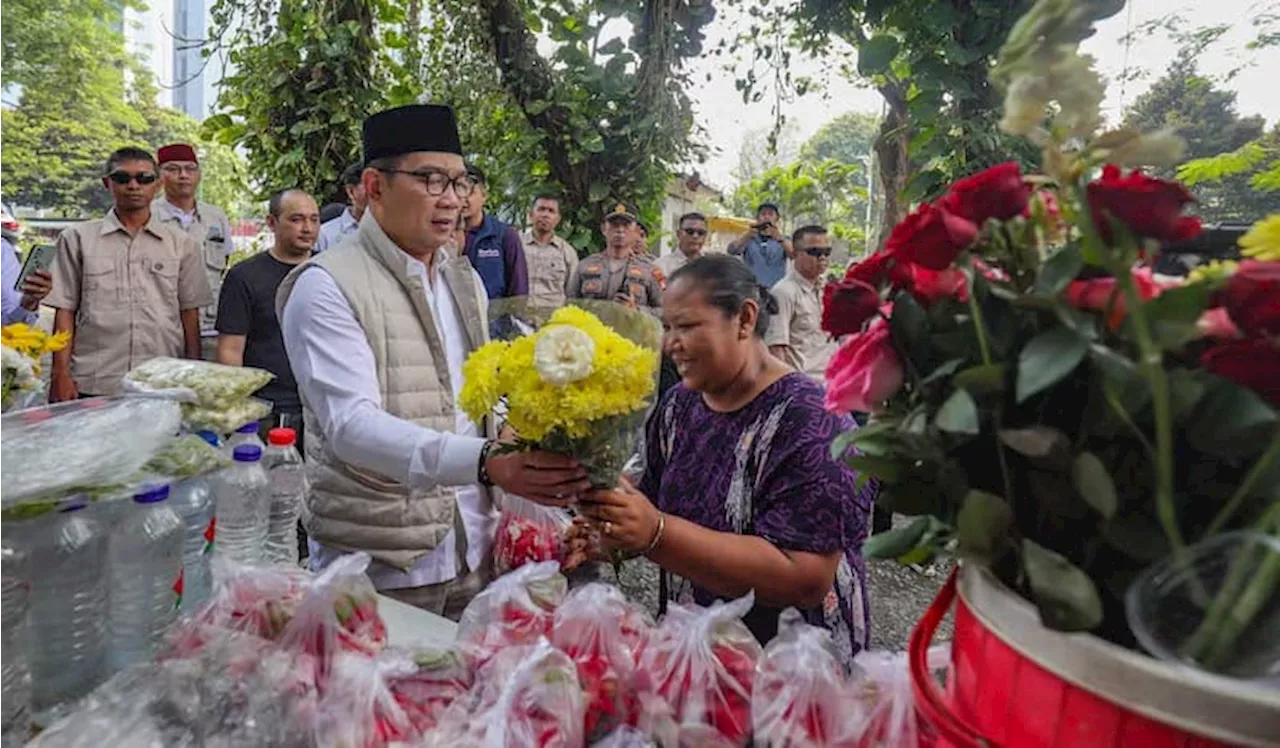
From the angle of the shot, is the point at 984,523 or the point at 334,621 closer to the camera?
the point at 984,523

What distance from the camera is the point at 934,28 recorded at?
6.20 ft

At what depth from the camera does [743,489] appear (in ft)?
5.75

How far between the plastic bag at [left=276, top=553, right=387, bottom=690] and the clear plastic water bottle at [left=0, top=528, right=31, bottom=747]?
0.34 m

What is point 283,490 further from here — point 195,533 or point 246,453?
point 195,533

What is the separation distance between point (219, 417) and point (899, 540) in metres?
1.79

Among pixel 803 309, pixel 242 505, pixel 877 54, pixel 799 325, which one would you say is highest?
pixel 877 54

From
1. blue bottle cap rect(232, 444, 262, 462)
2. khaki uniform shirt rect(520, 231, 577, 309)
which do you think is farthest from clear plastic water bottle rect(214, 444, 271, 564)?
khaki uniform shirt rect(520, 231, 577, 309)

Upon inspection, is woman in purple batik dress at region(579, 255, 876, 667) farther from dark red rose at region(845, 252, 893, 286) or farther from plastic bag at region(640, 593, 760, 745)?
dark red rose at region(845, 252, 893, 286)

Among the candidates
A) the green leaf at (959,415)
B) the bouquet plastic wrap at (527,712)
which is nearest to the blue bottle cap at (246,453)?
the bouquet plastic wrap at (527,712)

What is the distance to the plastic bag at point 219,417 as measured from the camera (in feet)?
6.36

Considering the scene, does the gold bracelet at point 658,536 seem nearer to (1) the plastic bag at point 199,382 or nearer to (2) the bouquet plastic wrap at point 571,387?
(2) the bouquet plastic wrap at point 571,387

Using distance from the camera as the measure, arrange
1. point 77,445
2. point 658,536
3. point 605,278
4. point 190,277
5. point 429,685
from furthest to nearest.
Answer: point 605,278 → point 190,277 → point 658,536 → point 77,445 → point 429,685

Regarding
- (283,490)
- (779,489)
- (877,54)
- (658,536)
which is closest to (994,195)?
(658,536)

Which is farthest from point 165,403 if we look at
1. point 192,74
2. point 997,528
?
point 192,74
